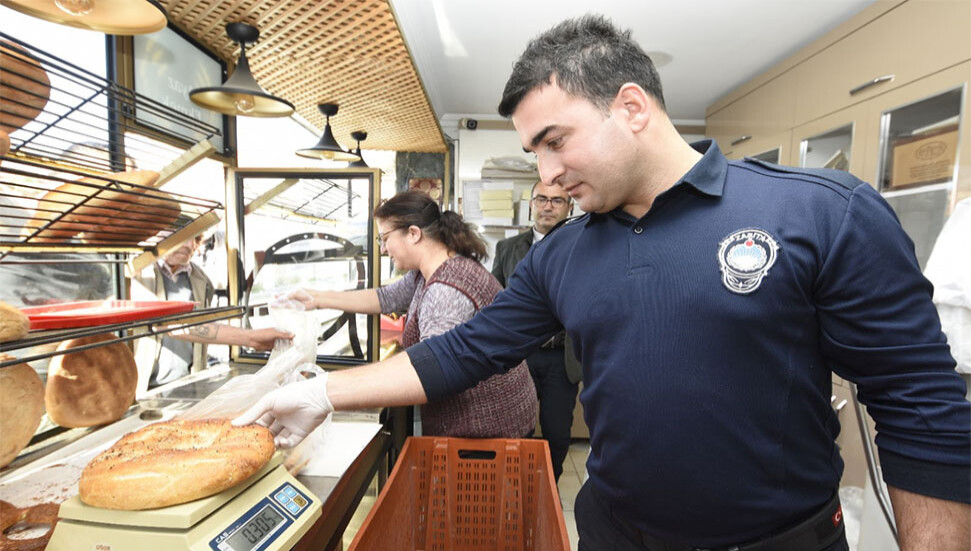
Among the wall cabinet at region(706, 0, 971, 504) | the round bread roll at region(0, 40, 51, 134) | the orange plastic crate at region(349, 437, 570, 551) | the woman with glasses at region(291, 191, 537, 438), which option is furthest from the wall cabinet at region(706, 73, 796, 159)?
the round bread roll at region(0, 40, 51, 134)

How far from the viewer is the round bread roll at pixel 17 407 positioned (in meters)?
0.68

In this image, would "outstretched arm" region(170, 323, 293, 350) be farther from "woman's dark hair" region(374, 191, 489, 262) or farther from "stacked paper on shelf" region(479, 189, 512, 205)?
"stacked paper on shelf" region(479, 189, 512, 205)

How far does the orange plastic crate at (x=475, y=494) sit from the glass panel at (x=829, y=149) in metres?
2.47

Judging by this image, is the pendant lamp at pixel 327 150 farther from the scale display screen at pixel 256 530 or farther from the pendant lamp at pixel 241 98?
the scale display screen at pixel 256 530

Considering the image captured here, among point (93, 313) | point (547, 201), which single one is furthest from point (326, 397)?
point (547, 201)

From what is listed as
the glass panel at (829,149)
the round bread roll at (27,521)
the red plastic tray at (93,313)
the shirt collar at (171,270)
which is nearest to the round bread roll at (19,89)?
the red plastic tray at (93,313)

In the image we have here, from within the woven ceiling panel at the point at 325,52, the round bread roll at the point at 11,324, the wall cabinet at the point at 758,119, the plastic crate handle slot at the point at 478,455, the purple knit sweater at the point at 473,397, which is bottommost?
the plastic crate handle slot at the point at 478,455

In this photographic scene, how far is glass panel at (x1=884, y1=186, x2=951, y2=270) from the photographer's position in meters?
2.00

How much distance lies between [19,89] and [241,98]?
770 mm

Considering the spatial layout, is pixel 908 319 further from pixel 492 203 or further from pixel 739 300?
pixel 492 203

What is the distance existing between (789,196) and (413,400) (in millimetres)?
837

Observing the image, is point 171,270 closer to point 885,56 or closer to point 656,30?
point 656,30

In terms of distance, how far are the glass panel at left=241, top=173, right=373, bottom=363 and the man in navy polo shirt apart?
983 millimetres

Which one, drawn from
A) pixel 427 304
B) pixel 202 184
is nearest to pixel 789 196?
pixel 427 304
